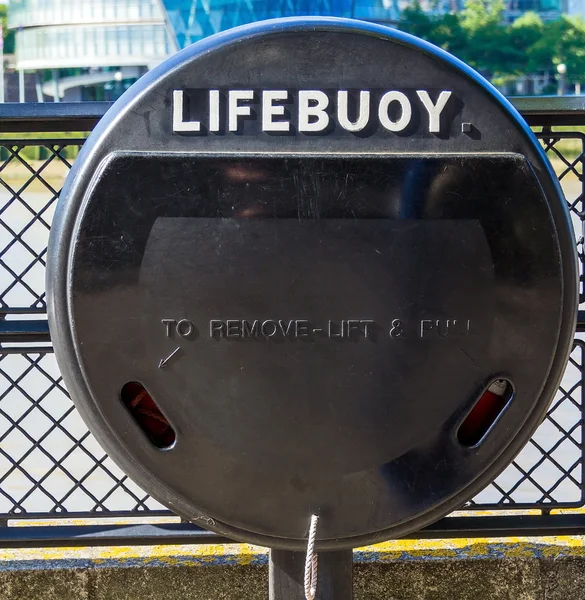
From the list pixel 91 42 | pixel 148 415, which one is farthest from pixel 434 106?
pixel 91 42

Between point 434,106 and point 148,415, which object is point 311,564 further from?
point 434,106

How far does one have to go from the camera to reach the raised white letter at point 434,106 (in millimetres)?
Result: 1345

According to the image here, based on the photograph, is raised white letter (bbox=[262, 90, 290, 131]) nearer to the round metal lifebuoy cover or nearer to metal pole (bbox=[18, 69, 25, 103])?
the round metal lifebuoy cover

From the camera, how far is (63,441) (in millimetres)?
4801

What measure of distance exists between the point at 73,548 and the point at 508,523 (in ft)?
3.51

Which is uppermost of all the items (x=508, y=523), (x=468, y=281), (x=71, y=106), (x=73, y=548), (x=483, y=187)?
(x=71, y=106)

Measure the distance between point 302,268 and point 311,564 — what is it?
1.56ft

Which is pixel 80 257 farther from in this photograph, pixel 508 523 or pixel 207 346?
pixel 508 523

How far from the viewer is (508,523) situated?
6.75 feet

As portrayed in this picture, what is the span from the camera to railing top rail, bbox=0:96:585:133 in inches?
74.7

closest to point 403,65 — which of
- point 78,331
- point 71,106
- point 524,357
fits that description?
point 524,357

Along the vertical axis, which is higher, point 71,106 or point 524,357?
point 71,106

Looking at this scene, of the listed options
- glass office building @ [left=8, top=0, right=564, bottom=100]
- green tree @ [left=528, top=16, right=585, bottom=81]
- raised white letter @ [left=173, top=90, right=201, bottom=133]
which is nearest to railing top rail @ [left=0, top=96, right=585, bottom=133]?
raised white letter @ [left=173, top=90, right=201, bottom=133]

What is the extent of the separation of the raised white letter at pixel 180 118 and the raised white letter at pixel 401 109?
0.27 meters
